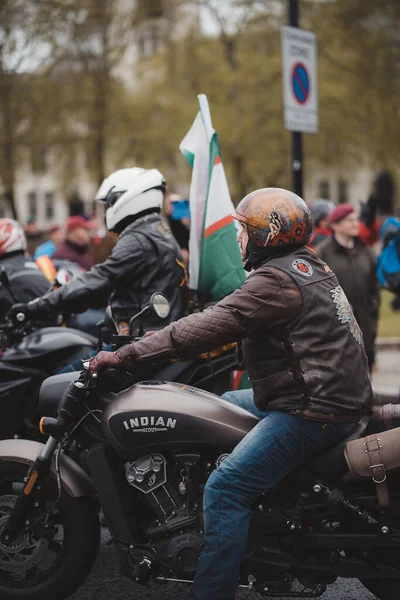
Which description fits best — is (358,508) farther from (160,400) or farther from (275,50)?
(275,50)

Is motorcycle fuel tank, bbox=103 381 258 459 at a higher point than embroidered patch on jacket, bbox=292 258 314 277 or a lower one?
lower

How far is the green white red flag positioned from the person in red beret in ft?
17.3

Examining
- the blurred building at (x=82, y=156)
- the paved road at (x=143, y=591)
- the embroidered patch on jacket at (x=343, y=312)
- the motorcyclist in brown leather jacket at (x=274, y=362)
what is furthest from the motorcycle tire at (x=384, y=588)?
the blurred building at (x=82, y=156)

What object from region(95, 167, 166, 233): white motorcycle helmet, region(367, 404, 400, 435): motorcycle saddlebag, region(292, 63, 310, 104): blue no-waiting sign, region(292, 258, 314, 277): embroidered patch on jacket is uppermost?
region(292, 63, 310, 104): blue no-waiting sign

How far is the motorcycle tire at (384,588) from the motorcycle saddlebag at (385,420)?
0.65 m

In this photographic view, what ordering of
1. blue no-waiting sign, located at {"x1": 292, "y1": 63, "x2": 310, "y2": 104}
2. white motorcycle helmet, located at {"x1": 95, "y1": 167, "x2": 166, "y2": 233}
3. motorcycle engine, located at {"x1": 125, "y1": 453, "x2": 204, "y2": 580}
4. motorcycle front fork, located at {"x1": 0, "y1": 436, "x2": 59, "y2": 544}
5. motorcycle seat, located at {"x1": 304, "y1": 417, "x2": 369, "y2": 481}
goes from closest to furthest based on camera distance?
motorcycle seat, located at {"x1": 304, "y1": 417, "x2": 369, "y2": 481} < motorcycle engine, located at {"x1": 125, "y1": 453, "x2": 204, "y2": 580} < motorcycle front fork, located at {"x1": 0, "y1": 436, "x2": 59, "y2": 544} < white motorcycle helmet, located at {"x1": 95, "y1": 167, "x2": 166, "y2": 233} < blue no-waiting sign, located at {"x1": 292, "y1": 63, "x2": 310, "y2": 104}

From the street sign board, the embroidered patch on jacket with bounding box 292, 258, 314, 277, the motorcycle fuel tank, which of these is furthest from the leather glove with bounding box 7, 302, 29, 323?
the street sign board

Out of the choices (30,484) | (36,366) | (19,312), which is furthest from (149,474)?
(36,366)

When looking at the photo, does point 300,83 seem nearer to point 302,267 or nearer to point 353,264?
point 353,264

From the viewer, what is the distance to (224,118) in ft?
110

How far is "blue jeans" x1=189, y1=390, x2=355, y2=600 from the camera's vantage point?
3902 millimetres

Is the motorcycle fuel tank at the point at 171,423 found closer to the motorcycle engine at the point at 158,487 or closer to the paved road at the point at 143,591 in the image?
the motorcycle engine at the point at 158,487

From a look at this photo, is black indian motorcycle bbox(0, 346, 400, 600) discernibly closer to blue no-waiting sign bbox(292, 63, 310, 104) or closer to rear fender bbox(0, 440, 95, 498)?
rear fender bbox(0, 440, 95, 498)

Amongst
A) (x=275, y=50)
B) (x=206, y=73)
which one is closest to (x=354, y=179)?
(x=206, y=73)
